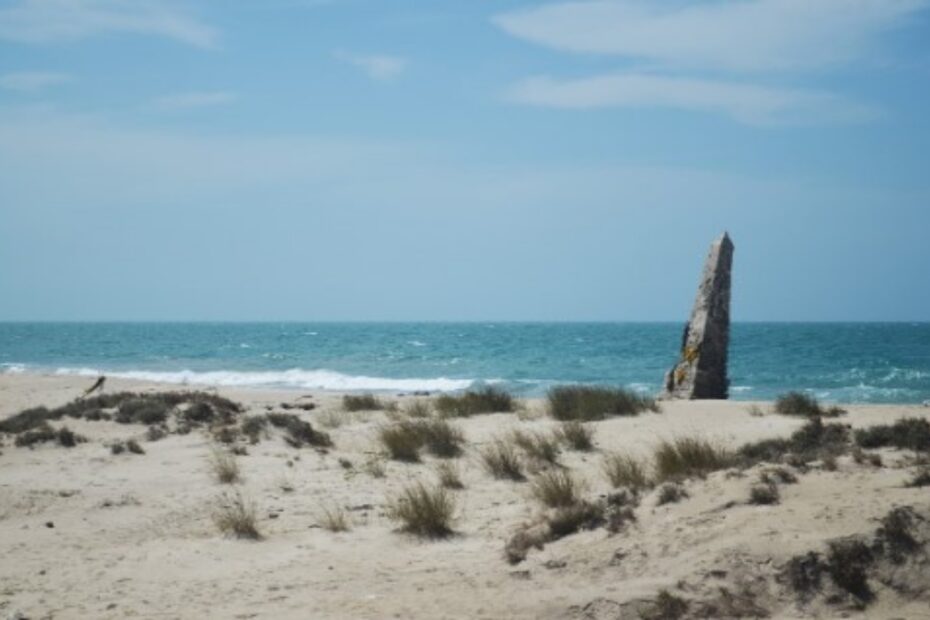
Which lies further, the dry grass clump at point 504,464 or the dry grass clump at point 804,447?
the dry grass clump at point 504,464

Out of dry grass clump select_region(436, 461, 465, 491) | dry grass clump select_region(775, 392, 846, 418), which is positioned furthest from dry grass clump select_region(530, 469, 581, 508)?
dry grass clump select_region(775, 392, 846, 418)

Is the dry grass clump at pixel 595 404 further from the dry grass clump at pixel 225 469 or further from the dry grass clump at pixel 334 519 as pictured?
the dry grass clump at pixel 334 519

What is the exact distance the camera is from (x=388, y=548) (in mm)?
8531

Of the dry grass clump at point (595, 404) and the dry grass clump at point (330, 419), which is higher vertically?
the dry grass clump at point (595, 404)

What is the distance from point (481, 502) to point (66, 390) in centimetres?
1813

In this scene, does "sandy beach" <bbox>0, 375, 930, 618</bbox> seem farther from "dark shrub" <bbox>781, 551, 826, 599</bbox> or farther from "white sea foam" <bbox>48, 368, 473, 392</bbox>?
"white sea foam" <bbox>48, 368, 473, 392</bbox>

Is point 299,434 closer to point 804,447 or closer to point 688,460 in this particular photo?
point 688,460

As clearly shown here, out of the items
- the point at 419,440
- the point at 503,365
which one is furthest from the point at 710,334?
the point at 503,365

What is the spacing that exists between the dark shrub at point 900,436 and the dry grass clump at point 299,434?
7717 millimetres

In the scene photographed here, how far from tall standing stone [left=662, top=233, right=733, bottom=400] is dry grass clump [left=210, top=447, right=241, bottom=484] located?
9.41m

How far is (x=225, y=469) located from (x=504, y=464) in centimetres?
333

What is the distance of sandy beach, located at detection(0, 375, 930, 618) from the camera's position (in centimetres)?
684

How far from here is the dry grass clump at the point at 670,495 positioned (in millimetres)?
8054

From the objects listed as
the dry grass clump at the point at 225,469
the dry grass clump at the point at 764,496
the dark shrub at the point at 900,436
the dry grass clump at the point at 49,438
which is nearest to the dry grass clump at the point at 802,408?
the dark shrub at the point at 900,436
